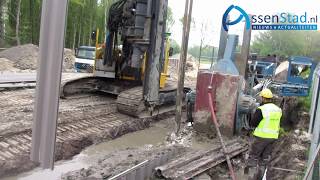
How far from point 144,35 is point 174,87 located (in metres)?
2.49

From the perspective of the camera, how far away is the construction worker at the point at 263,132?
637 cm

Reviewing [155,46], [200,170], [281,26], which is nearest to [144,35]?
[155,46]

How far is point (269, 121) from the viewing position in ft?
21.1

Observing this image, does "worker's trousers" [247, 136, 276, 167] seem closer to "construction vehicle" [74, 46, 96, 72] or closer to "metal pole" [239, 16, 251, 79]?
"metal pole" [239, 16, 251, 79]

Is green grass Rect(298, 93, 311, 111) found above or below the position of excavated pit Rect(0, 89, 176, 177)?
→ above

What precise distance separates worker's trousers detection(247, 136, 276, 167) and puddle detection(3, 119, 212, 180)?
1.47 meters

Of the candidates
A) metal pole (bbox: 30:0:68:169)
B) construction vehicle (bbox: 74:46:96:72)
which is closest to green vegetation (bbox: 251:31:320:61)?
construction vehicle (bbox: 74:46:96:72)

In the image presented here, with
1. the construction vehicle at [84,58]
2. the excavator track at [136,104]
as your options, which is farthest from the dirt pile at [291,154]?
the construction vehicle at [84,58]

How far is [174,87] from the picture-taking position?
11695mm

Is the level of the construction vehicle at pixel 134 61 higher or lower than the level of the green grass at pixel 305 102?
higher

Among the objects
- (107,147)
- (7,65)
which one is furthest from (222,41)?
(7,65)

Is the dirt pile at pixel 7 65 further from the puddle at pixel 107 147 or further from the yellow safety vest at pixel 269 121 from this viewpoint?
the yellow safety vest at pixel 269 121

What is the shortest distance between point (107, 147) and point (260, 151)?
3.08 metres

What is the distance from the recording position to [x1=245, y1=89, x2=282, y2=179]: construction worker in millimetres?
6371
